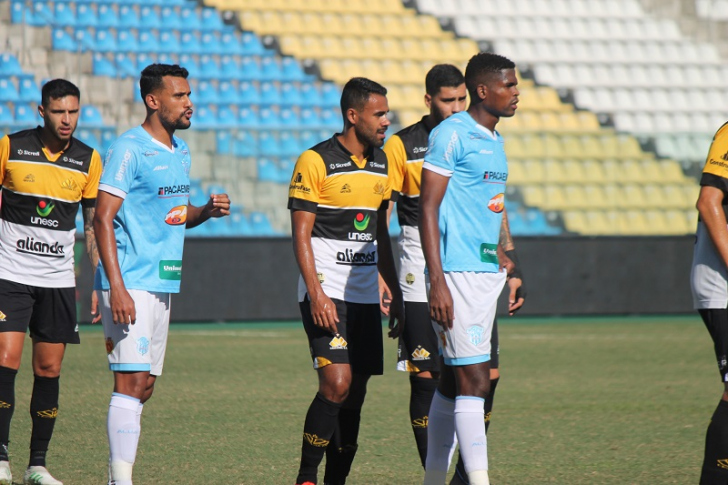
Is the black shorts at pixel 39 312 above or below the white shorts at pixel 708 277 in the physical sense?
below

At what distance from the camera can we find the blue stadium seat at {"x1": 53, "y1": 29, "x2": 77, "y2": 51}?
20.0 meters

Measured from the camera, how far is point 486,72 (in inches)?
214

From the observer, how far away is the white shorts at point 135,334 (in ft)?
17.6

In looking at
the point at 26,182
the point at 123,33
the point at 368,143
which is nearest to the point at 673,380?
the point at 368,143

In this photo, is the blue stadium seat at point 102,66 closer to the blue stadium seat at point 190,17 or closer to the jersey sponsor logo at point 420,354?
the blue stadium seat at point 190,17

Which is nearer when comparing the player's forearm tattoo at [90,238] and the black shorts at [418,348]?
the player's forearm tattoo at [90,238]

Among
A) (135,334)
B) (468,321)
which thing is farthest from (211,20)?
(468,321)

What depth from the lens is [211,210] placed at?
5.77 meters

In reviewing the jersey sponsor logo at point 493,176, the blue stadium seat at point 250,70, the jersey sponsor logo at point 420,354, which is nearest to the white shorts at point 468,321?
the jersey sponsor logo at point 493,176

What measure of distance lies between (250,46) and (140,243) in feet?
54.7

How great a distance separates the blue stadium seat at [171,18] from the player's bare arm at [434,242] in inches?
667

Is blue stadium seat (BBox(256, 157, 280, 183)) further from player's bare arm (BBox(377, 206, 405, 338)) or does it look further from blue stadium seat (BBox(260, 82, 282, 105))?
player's bare arm (BBox(377, 206, 405, 338))

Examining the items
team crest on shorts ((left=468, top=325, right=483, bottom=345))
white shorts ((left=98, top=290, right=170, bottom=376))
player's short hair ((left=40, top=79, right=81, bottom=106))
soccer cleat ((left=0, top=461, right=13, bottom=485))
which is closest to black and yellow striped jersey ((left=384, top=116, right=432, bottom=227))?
team crest on shorts ((left=468, top=325, right=483, bottom=345))

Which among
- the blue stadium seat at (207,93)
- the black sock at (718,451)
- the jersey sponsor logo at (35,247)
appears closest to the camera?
the black sock at (718,451)
